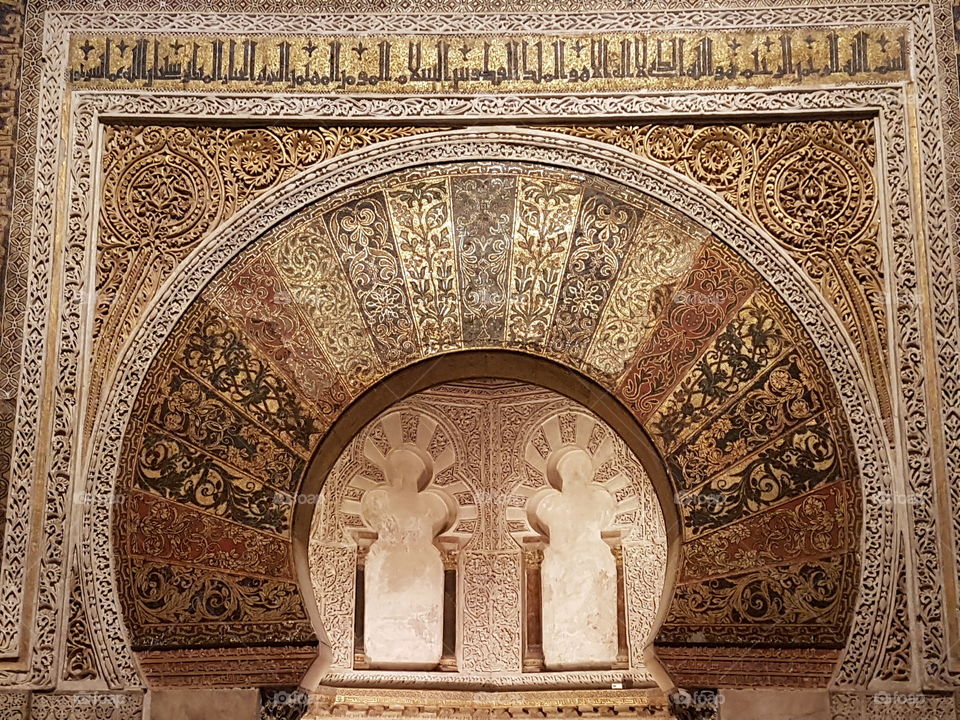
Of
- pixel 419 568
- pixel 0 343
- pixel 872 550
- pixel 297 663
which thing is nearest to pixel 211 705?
pixel 297 663

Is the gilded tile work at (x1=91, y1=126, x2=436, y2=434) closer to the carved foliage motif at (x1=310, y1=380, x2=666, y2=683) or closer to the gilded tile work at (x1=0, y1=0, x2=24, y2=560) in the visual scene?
the gilded tile work at (x1=0, y1=0, x2=24, y2=560)

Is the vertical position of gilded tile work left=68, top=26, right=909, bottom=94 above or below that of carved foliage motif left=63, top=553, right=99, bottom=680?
above

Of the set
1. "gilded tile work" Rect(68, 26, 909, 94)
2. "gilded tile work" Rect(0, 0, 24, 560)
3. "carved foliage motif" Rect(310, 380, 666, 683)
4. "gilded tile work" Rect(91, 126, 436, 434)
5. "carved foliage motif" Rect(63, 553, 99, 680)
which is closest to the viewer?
"carved foliage motif" Rect(63, 553, 99, 680)

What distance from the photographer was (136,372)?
4836 millimetres

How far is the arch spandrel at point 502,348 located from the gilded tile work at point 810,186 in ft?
0.59

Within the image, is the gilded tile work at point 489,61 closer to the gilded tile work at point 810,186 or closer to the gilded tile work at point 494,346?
the gilded tile work at point 810,186

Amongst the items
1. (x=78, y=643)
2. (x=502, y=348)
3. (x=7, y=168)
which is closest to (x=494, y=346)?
(x=502, y=348)

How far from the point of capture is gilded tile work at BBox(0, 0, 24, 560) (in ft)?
15.7

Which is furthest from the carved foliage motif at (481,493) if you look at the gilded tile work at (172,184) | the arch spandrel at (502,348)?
the gilded tile work at (172,184)

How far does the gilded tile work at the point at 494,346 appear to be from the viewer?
182 inches

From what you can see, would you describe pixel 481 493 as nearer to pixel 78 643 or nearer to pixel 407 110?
pixel 407 110

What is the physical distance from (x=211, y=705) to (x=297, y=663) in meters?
0.31

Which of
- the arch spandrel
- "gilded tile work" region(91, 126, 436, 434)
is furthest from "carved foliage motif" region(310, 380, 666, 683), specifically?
"gilded tile work" region(91, 126, 436, 434)

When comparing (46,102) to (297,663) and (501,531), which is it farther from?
(501,531)
